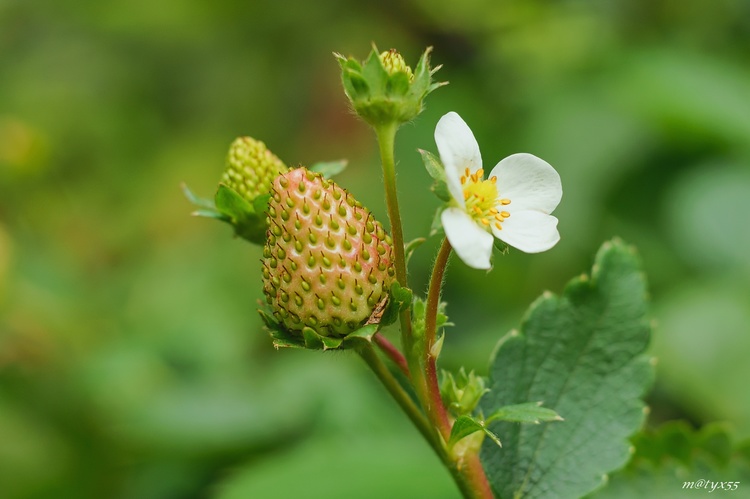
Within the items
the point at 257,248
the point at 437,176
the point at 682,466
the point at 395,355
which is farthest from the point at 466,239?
the point at 257,248

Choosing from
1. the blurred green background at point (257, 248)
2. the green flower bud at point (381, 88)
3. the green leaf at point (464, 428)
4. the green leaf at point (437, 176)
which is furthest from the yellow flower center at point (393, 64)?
the blurred green background at point (257, 248)

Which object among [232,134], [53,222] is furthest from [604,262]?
[232,134]

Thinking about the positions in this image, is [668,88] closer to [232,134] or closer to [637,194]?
[637,194]

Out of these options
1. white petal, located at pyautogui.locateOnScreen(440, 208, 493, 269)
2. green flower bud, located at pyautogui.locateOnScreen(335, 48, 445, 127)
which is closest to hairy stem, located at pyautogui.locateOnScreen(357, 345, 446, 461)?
white petal, located at pyautogui.locateOnScreen(440, 208, 493, 269)

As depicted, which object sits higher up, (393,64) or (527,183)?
(393,64)

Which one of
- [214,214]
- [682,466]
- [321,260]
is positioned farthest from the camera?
[682,466]

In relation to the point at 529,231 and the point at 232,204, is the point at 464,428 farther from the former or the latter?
the point at 232,204

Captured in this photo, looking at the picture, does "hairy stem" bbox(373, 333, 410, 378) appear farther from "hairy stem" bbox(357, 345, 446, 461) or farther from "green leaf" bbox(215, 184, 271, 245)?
"green leaf" bbox(215, 184, 271, 245)
